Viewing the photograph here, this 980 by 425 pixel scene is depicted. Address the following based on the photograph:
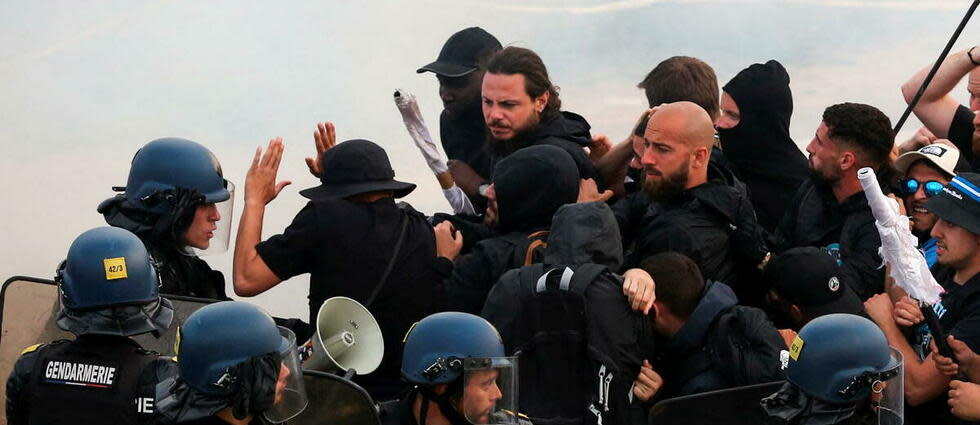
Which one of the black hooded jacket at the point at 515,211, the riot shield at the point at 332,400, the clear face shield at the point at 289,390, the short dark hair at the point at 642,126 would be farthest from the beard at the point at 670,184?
the clear face shield at the point at 289,390

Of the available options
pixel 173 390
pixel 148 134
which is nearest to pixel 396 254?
pixel 173 390

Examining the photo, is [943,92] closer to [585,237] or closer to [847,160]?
[847,160]

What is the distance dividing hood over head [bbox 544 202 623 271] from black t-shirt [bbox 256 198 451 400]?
620mm

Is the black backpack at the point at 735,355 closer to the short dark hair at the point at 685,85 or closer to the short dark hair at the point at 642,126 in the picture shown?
the short dark hair at the point at 642,126

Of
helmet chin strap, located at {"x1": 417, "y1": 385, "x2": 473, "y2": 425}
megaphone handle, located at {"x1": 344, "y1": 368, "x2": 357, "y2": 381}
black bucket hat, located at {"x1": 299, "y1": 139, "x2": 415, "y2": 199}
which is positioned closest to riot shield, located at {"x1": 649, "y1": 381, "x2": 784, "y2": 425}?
helmet chin strap, located at {"x1": 417, "y1": 385, "x2": 473, "y2": 425}

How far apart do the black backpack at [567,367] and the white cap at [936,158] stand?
1.46 meters

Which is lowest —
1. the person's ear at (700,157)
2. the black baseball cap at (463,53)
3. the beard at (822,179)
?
the beard at (822,179)

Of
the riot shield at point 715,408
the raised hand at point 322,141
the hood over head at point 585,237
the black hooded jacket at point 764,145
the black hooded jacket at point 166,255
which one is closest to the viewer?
the riot shield at point 715,408

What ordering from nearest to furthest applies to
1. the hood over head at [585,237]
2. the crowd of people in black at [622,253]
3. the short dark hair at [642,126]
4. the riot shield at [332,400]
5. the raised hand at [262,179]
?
the crowd of people in black at [622,253] < the riot shield at [332,400] < the hood over head at [585,237] < the raised hand at [262,179] < the short dark hair at [642,126]

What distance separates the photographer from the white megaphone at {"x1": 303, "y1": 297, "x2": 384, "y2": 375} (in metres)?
4.77

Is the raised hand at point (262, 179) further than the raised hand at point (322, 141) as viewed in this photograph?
No

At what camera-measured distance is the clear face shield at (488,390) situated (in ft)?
12.9

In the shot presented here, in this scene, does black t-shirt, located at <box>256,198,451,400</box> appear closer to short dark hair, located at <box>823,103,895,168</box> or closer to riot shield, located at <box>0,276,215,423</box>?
riot shield, located at <box>0,276,215,423</box>

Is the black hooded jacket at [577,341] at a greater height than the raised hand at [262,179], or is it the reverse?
the raised hand at [262,179]
